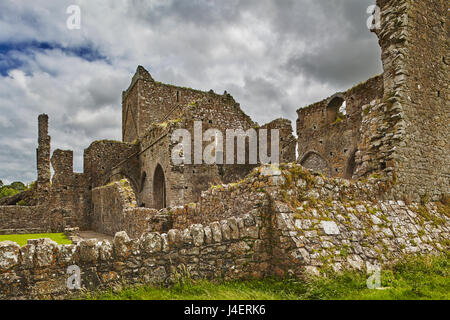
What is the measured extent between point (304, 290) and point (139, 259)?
90.4 inches

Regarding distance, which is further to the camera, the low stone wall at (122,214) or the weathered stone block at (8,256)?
the low stone wall at (122,214)

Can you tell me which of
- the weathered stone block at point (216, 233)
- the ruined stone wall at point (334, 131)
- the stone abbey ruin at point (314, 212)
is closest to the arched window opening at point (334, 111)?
the ruined stone wall at point (334, 131)

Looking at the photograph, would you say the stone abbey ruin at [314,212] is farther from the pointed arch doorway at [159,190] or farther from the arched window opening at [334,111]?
the arched window opening at [334,111]

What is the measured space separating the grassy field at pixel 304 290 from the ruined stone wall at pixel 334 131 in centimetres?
1473

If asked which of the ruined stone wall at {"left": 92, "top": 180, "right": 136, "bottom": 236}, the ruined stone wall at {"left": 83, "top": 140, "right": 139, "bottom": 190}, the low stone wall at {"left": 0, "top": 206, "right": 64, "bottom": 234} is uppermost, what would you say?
the ruined stone wall at {"left": 83, "top": 140, "right": 139, "bottom": 190}

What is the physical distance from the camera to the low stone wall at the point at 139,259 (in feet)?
12.6

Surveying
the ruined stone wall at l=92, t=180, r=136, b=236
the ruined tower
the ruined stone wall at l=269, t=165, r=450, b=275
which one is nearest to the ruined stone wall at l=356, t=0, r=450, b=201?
the ruined stone wall at l=269, t=165, r=450, b=275

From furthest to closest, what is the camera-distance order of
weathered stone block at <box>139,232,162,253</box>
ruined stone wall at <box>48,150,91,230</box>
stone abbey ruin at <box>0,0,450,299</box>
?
1. ruined stone wall at <box>48,150,91,230</box>
2. weathered stone block at <box>139,232,162,253</box>
3. stone abbey ruin at <box>0,0,450,299</box>

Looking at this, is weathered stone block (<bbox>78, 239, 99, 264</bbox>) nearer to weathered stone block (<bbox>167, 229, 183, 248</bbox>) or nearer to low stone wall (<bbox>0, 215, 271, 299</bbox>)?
low stone wall (<bbox>0, 215, 271, 299</bbox>)

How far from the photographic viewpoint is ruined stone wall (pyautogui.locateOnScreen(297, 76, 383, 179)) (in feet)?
62.1

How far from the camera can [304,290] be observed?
13.9ft

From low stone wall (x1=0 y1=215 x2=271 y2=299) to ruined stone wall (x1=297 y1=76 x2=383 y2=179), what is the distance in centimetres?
1529

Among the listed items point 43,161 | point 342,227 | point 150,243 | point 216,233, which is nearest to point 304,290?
point 216,233
